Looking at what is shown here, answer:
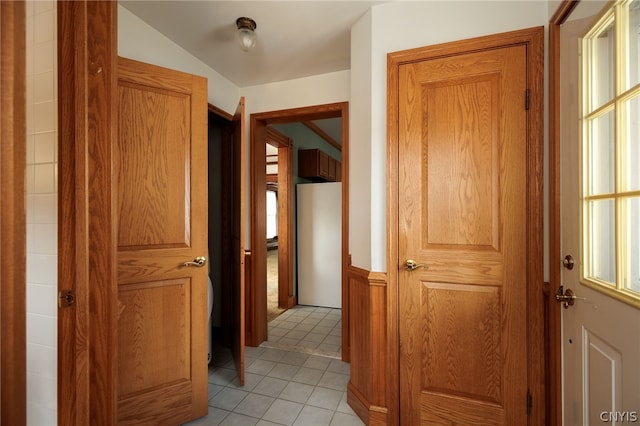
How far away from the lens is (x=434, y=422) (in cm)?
150

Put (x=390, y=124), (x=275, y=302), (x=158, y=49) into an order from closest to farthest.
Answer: (x=390, y=124) < (x=158, y=49) < (x=275, y=302)

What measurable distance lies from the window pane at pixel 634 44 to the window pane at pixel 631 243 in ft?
1.28

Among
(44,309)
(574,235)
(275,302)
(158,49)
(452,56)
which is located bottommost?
(275,302)

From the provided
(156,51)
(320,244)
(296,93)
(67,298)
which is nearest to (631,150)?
(67,298)

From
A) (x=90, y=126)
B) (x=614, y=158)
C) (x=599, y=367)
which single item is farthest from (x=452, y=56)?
(x=90, y=126)

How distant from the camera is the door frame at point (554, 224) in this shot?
4.18 ft

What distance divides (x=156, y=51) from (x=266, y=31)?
0.76 metres

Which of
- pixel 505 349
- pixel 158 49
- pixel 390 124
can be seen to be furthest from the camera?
pixel 158 49

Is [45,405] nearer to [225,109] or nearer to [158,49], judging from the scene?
[158,49]

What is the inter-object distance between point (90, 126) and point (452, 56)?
5.39ft

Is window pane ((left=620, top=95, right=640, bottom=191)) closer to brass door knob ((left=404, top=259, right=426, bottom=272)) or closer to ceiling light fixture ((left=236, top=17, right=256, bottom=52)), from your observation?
brass door knob ((left=404, top=259, right=426, bottom=272))

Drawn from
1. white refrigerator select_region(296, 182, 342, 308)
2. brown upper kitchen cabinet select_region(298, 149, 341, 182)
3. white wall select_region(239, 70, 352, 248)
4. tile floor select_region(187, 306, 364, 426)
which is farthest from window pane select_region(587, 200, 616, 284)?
brown upper kitchen cabinet select_region(298, 149, 341, 182)

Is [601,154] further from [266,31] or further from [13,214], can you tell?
[13,214]

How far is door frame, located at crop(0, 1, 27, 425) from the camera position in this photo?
862 millimetres
